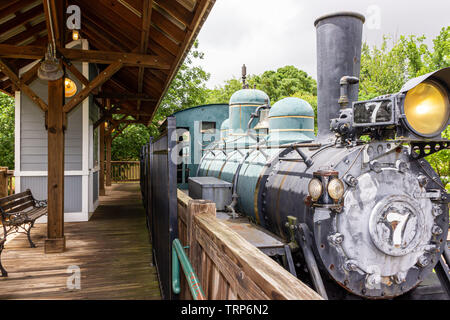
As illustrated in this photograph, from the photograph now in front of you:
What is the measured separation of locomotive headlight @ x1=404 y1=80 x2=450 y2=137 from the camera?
97.7 inches

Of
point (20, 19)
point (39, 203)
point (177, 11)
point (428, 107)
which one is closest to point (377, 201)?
point (428, 107)

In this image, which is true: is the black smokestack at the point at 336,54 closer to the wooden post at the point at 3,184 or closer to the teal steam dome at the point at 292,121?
the teal steam dome at the point at 292,121

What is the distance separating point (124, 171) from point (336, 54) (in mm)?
17231

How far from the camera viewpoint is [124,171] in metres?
19.1

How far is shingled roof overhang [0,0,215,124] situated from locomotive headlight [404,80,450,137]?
2.04 m

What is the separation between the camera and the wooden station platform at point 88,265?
12.2 ft

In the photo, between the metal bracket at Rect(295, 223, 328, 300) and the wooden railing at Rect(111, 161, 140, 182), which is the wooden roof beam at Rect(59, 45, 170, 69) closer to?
the metal bracket at Rect(295, 223, 328, 300)

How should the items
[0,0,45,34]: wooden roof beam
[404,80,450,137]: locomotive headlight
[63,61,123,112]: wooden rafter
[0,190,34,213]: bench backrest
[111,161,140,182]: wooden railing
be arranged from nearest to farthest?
1. [404,80,450,137]: locomotive headlight
2. [0,190,34,213]: bench backrest
3. [63,61,123,112]: wooden rafter
4. [0,0,45,34]: wooden roof beam
5. [111,161,140,182]: wooden railing

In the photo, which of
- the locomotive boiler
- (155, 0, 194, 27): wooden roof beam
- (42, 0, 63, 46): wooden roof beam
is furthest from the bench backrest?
the locomotive boiler

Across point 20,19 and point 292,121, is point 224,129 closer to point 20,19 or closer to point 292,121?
point 292,121

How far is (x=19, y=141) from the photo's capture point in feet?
23.2

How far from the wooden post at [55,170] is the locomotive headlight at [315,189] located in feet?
13.2

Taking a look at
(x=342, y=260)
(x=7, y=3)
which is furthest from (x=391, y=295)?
(x=7, y=3)

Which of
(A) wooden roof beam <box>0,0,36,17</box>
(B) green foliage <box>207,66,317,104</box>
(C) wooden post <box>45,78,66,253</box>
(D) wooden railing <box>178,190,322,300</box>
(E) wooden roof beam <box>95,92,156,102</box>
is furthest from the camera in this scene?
(B) green foliage <box>207,66,317,104</box>
